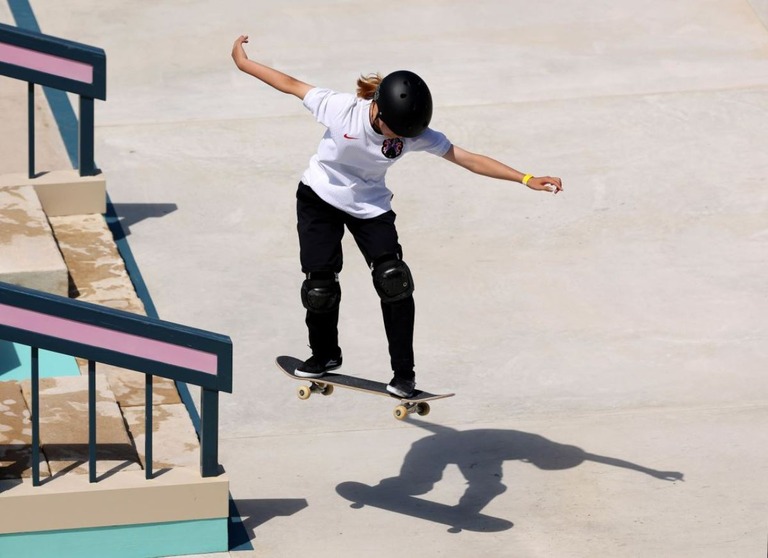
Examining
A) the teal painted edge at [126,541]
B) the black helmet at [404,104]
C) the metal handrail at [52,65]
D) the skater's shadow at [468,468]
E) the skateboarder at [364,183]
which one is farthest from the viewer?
the metal handrail at [52,65]

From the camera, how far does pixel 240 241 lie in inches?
421

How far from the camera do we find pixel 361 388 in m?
7.83

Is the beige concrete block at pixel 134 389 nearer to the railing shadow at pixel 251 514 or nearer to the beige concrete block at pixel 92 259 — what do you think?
the beige concrete block at pixel 92 259

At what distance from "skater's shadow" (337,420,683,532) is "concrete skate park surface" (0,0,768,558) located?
17 mm

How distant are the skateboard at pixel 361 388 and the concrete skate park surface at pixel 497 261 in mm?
526

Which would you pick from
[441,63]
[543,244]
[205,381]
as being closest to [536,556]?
[205,381]

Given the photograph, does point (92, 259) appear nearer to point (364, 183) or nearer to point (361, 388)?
point (361, 388)

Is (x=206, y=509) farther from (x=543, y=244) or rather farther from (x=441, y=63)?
(x=441, y=63)

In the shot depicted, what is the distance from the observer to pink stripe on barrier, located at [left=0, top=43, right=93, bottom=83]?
1039 cm

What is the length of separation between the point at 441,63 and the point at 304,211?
229 inches

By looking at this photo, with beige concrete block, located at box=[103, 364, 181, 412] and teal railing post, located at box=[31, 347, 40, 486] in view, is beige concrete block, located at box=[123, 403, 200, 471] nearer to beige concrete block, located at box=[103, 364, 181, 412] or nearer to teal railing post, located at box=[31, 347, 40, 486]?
beige concrete block, located at box=[103, 364, 181, 412]

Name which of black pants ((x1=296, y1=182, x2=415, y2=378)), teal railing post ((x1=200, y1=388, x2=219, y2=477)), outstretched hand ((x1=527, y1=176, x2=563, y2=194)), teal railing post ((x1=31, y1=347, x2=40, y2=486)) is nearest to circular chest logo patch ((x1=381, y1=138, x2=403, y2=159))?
black pants ((x1=296, y1=182, x2=415, y2=378))

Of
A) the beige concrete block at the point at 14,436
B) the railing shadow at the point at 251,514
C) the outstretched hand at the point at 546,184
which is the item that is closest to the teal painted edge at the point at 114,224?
the railing shadow at the point at 251,514

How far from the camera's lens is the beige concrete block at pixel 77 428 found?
768cm
